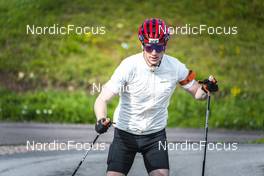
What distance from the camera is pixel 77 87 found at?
20516mm

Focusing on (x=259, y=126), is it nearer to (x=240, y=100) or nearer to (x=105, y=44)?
(x=240, y=100)

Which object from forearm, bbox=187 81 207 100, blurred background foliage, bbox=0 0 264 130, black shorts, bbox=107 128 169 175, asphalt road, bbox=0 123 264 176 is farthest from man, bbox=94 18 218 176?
blurred background foliage, bbox=0 0 264 130

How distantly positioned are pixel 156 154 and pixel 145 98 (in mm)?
525

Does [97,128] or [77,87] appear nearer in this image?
[97,128]

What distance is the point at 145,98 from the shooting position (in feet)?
26.2

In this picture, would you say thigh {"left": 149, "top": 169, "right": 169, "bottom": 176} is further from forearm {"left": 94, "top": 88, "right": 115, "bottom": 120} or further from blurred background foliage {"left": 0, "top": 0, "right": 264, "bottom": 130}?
blurred background foliage {"left": 0, "top": 0, "right": 264, "bottom": 130}

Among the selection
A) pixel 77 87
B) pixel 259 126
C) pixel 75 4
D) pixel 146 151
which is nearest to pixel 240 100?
pixel 259 126

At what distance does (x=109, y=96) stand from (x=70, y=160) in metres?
4.65

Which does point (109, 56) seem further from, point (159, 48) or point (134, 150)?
point (159, 48)

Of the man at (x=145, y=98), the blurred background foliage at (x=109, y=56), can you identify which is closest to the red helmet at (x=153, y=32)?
the man at (x=145, y=98)

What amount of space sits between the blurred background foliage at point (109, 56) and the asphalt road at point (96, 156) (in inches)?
73.2

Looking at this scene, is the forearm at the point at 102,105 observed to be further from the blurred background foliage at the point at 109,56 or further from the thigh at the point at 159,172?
the blurred background foliage at the point at 109,56

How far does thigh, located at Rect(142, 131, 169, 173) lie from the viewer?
7914 millimetres

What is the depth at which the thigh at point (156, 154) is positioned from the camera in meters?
7.91
